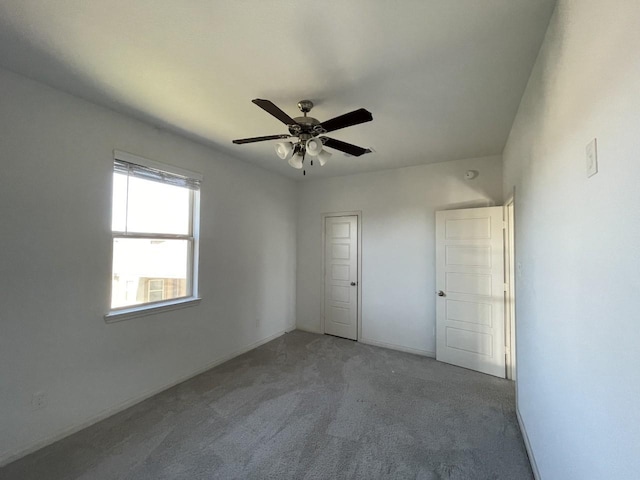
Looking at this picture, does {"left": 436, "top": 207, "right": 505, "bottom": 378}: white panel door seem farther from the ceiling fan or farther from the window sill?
the window sill

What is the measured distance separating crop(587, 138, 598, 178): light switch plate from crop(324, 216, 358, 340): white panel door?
11.1 ft

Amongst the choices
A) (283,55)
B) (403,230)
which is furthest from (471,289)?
(283,55)

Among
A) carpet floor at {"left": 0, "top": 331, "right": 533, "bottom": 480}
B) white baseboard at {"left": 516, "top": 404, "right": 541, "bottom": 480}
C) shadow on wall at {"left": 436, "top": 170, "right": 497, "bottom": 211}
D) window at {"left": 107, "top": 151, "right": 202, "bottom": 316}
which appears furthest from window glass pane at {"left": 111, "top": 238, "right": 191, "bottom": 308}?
shadow on wall at {"left": 436, "top": 170, "right": 497, "bottom": 211}

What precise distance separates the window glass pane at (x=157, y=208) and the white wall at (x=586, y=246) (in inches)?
127

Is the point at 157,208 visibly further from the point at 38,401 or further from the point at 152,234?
the point at 38,401

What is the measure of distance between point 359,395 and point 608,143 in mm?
2667

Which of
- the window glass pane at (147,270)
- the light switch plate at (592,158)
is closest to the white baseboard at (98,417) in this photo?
the window glass pane at (147,270)

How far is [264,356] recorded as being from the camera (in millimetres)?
3609

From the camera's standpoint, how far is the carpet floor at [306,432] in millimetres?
1788

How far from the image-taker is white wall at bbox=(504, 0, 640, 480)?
75 cm

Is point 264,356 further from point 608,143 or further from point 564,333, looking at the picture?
point 608,143

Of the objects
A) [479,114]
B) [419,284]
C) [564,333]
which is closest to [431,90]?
[479,114]

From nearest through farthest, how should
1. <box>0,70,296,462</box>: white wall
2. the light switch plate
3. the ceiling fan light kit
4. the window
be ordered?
the light switch plate, <box>0,70,296,462</box>: white wall, the ceiling fan light kit, the window

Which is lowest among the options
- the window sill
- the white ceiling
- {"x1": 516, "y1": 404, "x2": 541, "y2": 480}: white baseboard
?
{"x1": 516, "y1": 404, "x2": 541, "y2": 480}: white baseboard
